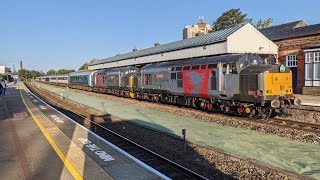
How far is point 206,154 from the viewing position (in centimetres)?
936

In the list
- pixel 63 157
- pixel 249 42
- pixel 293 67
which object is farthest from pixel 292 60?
pixel 63 157

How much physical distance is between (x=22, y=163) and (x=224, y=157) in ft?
19.3

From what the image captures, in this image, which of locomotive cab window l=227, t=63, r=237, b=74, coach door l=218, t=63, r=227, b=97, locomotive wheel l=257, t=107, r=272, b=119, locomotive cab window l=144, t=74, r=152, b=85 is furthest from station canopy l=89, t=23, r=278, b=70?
locomotive wheel l=257, t=107, r=272, b=119

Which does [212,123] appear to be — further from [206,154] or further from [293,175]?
[293,175]

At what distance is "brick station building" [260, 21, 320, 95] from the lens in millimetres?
26469

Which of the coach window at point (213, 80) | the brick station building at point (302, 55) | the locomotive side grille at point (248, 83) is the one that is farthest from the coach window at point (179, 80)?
the brick station building at point (302, 55)

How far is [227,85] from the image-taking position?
1582 centimetres

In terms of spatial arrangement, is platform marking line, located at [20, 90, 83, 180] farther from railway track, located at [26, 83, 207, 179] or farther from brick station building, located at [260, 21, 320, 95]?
brick station building, located at [260, 21, 320, 95]

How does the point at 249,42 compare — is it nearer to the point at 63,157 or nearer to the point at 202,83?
the point at 202,83

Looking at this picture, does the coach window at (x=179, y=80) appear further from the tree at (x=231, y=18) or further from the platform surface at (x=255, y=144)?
the tree at (x=231, y=18)

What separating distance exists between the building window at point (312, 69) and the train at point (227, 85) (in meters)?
11.3

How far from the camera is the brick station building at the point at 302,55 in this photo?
2647cm

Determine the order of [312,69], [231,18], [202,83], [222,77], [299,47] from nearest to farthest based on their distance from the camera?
[222,77] → [202,83] → [312,69] → [299,47] → [231,18]

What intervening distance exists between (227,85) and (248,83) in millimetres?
1512
